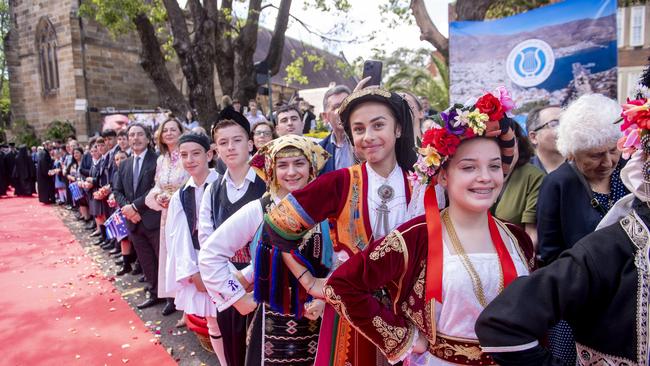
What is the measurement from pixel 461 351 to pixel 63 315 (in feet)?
16.1

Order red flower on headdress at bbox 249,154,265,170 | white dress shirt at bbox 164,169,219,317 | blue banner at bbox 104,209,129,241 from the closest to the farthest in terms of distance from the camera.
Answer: red flower on headdress at bbox 249,154,265,170
white dress shirt at bbox 164,169,219,317
blue banner at bbox 104,209,129,241

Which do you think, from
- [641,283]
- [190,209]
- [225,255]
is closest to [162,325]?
[190,209]

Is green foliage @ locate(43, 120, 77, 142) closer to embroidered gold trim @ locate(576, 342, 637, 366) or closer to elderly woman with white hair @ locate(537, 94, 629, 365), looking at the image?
elderly woman with white hair @ locate(537, 94, 629, 365)

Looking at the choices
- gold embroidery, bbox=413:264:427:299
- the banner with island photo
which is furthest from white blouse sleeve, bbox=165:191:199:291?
the banner with island photo

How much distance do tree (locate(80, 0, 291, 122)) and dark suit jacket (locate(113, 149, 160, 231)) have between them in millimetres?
4126

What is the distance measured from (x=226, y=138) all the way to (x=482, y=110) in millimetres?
1906

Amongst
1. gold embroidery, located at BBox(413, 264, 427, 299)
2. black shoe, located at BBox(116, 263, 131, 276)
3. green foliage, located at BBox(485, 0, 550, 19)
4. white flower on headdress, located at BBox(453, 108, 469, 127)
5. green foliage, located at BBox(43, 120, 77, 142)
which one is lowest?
black shoe, located at BBox(116, 263, 131, 276)

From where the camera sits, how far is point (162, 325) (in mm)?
4562

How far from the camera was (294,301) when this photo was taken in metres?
2.31

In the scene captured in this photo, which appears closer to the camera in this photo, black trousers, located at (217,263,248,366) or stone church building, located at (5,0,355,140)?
black trousers, located at (217,263,248,366)

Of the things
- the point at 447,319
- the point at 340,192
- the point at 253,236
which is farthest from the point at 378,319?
the point at 253,236

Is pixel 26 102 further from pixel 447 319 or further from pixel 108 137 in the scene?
pixel 447 319

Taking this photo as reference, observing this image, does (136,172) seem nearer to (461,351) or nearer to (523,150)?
(523,150)

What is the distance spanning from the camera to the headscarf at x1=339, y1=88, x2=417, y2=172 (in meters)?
2.00
